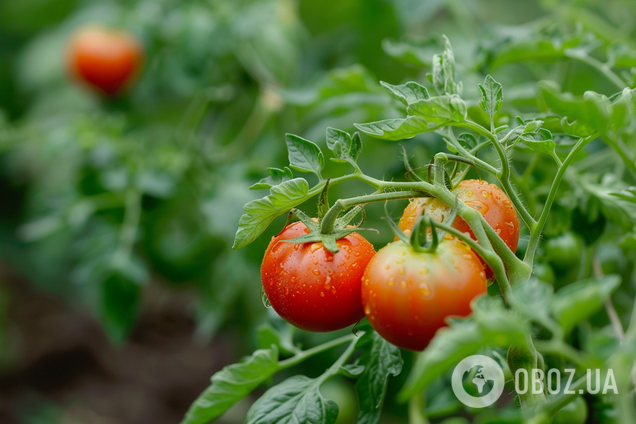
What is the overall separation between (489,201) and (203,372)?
5.25 feet

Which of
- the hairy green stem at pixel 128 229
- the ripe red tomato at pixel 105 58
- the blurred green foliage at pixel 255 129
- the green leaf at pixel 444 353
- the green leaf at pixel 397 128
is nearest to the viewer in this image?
the green leaf at pixel 444 353

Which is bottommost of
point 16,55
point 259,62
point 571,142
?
point 571,142

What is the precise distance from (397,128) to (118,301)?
0.79m

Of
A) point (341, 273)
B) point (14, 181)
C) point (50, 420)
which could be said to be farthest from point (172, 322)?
point (341, 273)

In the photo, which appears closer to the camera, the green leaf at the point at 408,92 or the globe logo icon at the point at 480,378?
the green leaf at the point at 408,92

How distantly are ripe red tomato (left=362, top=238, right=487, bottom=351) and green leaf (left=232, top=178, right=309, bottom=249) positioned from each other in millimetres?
72

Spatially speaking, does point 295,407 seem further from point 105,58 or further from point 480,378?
point 105,58

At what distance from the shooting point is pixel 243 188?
3.21 ft

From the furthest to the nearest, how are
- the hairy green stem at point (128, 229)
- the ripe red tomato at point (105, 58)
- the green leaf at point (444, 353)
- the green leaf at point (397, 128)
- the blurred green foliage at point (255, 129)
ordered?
1. the ripe red tomato at point (105, 58)
2. the hairy green stem at point (128, 229)
3. the blurred green foliage at point (255, 129)
4. the green leaf at point (397, 128)
5. the green leaf at point (444, 353)

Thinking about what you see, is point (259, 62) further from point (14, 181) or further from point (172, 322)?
point (14, 181)

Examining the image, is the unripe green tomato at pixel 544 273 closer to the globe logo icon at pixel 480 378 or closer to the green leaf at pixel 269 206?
the globe logo icon at pixel 480 378

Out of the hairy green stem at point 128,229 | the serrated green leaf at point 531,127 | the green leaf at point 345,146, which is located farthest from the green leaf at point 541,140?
the hairy green stem at point 128,229

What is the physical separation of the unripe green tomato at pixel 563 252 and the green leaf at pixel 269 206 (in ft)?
1.14

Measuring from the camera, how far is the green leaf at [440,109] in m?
0.35
